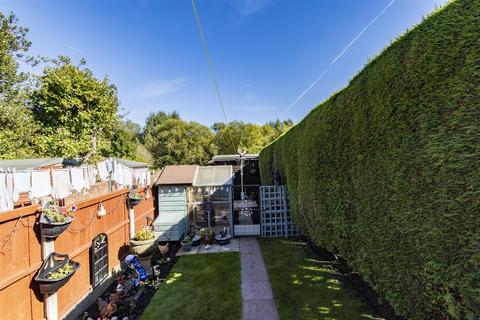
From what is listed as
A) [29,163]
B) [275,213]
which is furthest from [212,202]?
[29,163]

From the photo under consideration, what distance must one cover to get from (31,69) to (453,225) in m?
21.5

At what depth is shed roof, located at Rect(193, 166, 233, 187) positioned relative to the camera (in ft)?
33.1

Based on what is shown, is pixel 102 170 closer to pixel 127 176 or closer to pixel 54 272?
pixel 127 176

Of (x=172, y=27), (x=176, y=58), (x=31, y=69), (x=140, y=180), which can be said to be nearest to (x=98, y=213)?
(x=140, y=180)

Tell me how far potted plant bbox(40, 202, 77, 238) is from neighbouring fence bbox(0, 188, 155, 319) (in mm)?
115

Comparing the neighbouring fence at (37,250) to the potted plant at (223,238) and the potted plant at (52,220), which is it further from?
the potted plant at (223,238)

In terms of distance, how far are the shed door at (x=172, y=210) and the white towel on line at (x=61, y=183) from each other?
518cm

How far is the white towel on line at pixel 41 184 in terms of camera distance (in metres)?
3.71

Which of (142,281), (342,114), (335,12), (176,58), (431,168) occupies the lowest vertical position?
(142,281)

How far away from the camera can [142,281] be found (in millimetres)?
6035

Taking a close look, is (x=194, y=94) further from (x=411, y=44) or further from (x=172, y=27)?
(x=411, y=44)

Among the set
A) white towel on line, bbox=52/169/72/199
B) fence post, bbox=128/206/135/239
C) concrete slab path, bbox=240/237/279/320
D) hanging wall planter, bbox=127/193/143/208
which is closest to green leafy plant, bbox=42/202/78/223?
white towel on line, bbox=52/169/72/199

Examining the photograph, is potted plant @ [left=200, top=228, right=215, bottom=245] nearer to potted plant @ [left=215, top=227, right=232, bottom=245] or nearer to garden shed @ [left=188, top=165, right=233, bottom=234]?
potted plant @ [left=215, top=227, right=232, bottom=245]

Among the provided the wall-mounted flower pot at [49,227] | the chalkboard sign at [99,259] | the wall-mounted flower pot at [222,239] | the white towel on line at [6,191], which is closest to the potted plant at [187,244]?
the wall-mounted flower pot at [222,239]
